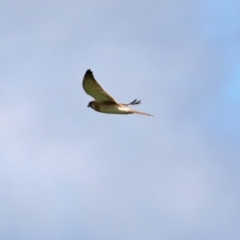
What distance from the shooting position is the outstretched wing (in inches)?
1260

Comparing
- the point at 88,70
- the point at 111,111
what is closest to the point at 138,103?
the point at 111,111

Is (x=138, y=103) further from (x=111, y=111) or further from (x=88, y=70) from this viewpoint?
(x=88, y=70)

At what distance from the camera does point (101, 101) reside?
34312 mm

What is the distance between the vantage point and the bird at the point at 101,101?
3234 centimetres

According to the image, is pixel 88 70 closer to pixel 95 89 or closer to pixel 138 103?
pixel 95 89

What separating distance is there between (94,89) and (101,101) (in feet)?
4.75

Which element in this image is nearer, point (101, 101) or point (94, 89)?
point (94, 89)

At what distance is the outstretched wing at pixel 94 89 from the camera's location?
1260 inches

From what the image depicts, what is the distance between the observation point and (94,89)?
33.0 meters

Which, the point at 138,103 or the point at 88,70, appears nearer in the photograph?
the point at 88,70

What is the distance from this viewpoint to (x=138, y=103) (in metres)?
34.8

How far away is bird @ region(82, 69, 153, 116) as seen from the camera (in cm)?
3234

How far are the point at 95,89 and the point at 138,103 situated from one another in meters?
2.81

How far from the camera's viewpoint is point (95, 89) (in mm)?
33000
